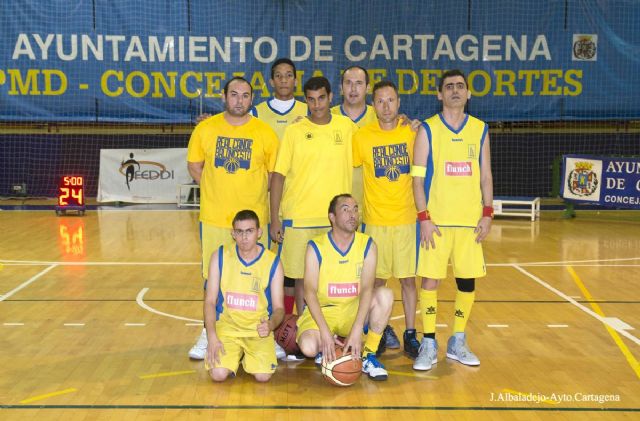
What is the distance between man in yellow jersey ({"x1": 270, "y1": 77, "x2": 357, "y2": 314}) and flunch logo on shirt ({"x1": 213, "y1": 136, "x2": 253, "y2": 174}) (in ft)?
0.75

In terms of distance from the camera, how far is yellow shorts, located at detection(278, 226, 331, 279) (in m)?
5.60

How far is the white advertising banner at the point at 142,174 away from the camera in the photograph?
54.2ft

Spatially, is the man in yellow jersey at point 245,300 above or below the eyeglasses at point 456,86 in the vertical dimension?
below

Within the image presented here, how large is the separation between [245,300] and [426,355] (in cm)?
127

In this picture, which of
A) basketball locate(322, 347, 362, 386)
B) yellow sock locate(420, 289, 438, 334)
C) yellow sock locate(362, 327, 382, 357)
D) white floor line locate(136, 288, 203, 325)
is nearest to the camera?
basketball locate(322, 347, 362, 386)

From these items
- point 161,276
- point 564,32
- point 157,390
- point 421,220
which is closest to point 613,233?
point 564,32

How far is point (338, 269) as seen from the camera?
17.1ft

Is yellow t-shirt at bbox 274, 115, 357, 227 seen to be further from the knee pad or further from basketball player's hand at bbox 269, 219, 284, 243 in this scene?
the knee pad

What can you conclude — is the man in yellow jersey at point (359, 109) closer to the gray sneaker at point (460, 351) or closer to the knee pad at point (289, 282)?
the gray sneaker at point (460, 351)

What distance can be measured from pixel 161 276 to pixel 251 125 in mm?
3564

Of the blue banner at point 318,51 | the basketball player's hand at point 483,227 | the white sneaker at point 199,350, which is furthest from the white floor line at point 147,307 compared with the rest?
the blue banner at point 318,51

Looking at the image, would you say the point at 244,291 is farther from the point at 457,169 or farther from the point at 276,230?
the point at 457,169

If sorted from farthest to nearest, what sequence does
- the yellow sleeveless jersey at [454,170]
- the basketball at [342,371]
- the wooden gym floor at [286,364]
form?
the yellow sleeveless jersey at [454,170], the basketball at [342,371], the wooden gym floor at [286,364]

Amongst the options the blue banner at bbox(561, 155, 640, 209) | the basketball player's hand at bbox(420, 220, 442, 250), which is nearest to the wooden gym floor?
the basketball player's hand at bbox(420, 220, 442, 250)
